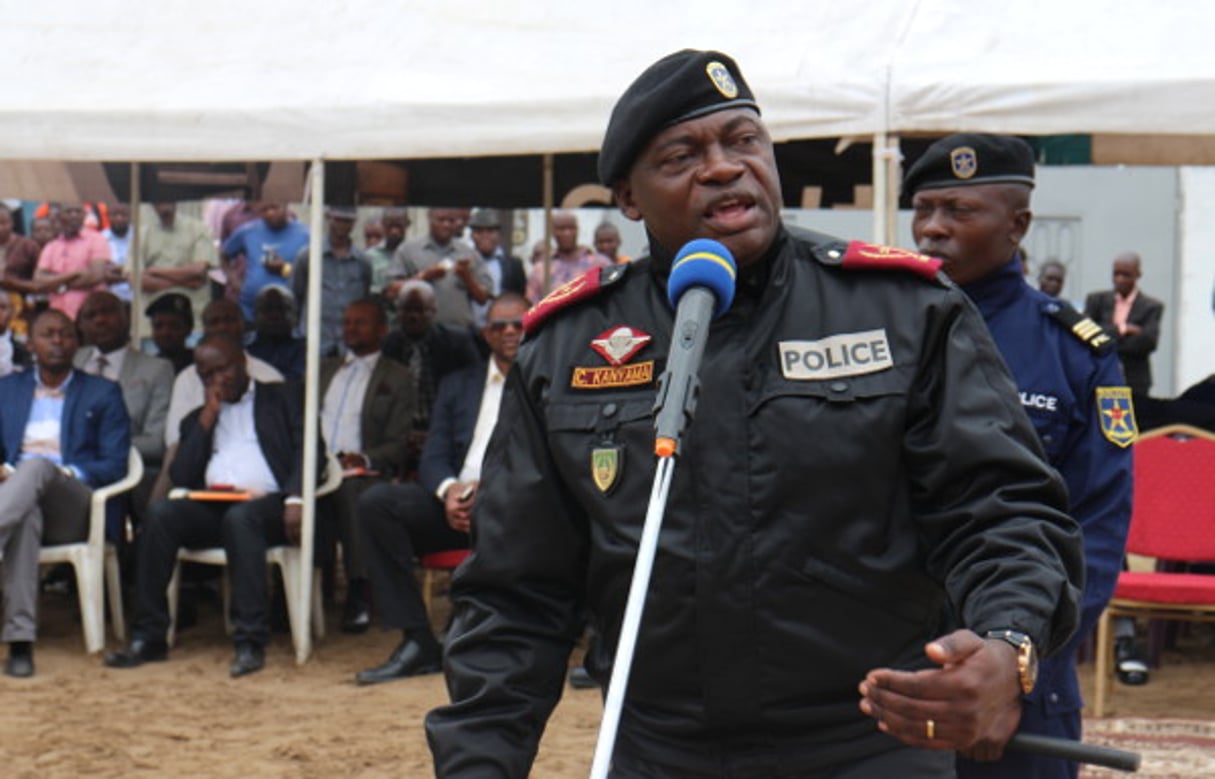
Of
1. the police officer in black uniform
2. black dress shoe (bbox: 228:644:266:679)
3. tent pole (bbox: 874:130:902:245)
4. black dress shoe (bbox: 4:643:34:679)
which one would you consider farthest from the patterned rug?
black dress shoe (bbox: 4:643:34:679)

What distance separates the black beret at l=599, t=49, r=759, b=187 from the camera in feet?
7.96

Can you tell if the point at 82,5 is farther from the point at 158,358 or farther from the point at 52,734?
the point at 52,734

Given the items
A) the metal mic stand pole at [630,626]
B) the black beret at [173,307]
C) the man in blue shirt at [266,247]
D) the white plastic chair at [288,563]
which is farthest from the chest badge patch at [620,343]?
the man in blue shirt at [266,247]

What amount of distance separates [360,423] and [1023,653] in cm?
785

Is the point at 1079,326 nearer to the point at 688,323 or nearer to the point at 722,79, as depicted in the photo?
the point at 722,79

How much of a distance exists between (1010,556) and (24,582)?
23.4 ft

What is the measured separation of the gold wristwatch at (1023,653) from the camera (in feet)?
6.49

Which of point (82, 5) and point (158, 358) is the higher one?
point (82, 5)

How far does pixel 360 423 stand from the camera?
9625 mm

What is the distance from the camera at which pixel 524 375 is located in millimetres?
2545

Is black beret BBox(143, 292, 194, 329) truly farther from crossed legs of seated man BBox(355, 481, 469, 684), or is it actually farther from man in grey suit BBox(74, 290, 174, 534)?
crossed legs of seated man BBox(355, 481, 469, 684)

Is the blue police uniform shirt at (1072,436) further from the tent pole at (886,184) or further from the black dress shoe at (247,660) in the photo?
the black dress shoe at (247,660)

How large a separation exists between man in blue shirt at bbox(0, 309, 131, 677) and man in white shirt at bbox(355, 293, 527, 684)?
1.47 m

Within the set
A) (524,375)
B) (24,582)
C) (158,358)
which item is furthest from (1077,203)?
(524,375)
